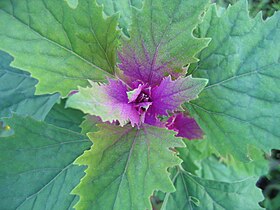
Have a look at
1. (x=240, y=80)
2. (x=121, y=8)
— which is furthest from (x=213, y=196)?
(x=121, y=8)

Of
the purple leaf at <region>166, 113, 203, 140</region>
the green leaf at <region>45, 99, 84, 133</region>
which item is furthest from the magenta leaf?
the green leaf at <region>45, 99, 84, 133</region>

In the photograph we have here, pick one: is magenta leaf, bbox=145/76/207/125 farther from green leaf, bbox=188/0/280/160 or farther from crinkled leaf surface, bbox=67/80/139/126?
green leaf, bbox=188/0/280/160

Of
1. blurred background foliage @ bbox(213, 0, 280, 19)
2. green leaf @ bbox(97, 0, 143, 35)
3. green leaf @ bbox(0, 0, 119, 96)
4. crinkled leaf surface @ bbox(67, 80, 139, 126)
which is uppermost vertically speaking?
blurred background foliage @ bbox(213, 0, 280, 19)

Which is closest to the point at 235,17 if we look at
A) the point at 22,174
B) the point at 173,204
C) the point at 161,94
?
the point at 161,94

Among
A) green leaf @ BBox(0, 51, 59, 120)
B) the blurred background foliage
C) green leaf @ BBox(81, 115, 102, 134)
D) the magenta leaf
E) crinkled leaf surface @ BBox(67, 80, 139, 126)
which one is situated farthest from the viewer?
the blurred background foliage

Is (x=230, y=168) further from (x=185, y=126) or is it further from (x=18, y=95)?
(x=18, y=95)

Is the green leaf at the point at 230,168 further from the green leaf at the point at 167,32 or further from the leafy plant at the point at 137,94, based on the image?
the green leaf at the point at 167,32
